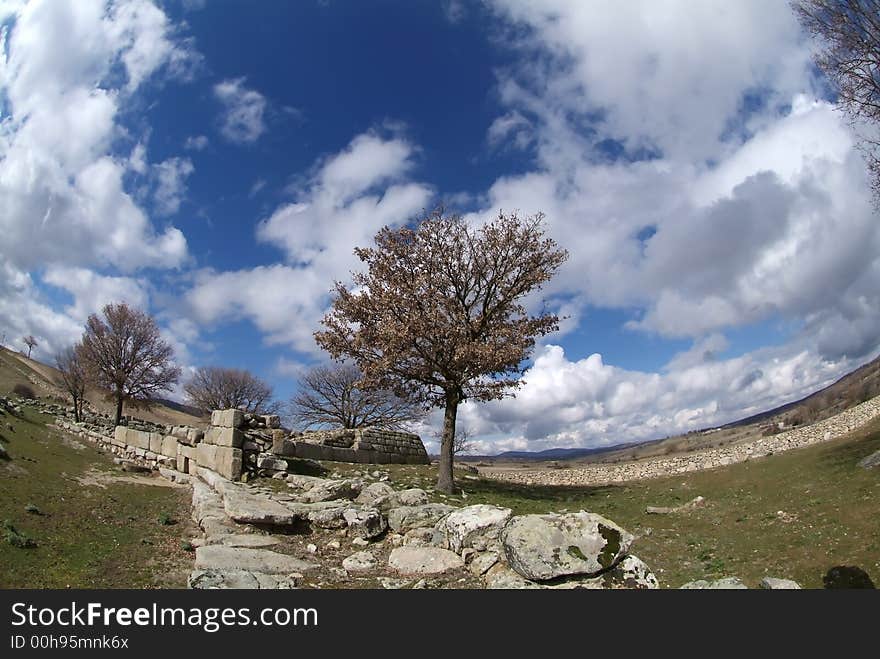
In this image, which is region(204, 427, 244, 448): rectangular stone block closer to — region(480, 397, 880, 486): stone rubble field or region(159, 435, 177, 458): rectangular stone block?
region(159, 435, 177, 458): rectangular stone block

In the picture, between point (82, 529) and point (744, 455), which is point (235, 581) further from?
point (744, 455)

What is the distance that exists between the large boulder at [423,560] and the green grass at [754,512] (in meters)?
4.18

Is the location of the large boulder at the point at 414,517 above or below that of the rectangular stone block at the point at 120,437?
below

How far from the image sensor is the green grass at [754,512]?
33.5 feet

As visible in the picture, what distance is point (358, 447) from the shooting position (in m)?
29.7

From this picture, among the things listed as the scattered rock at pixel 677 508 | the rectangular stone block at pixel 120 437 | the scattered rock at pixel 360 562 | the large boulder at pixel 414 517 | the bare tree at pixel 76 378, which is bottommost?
the scattered rock at pixel 677 508

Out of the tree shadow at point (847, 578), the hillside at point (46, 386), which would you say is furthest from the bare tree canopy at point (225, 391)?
the tree shadow at point (847, 578)

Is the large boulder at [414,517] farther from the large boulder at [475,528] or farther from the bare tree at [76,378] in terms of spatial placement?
the bare tree at [76,378]

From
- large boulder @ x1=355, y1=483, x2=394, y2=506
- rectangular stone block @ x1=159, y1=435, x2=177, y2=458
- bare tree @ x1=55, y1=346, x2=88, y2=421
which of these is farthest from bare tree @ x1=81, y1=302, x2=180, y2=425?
large boulder @ x1=355, y1=483, x2=394, y2=506

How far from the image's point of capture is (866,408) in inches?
1335

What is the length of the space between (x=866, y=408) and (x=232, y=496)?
39932mm

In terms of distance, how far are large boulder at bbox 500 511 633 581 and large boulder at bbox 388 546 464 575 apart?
162cm

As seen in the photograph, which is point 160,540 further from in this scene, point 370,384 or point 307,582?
point 370,384

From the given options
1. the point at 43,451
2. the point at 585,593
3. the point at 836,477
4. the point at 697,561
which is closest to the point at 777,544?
the point at 697,561
